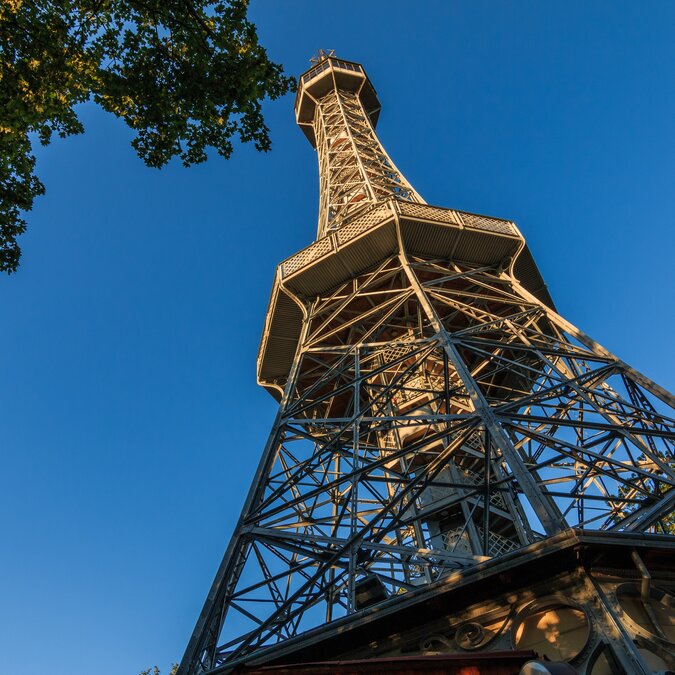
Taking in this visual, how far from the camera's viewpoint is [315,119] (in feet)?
113

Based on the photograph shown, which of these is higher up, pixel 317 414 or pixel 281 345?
pixel 281 345

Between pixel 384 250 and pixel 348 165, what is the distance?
38.6ft

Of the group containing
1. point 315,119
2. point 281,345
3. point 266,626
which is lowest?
point 266,626

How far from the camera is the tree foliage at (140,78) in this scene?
28.0 ft

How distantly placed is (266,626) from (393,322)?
10139 millimetres

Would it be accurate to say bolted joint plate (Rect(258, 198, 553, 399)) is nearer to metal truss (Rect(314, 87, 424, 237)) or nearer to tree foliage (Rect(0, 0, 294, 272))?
metal truss (Rect(314, 87, 424, 237))

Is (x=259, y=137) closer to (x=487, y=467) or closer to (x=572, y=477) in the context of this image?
(x=487, y=467)

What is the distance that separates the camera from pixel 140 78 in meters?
9.30

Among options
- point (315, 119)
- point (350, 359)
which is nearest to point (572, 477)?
point (350, 359)

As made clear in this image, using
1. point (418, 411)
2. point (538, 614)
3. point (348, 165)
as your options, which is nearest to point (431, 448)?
point (418, 411)

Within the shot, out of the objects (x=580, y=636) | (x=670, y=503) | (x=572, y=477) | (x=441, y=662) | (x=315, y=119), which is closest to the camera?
(x=441, y=662)

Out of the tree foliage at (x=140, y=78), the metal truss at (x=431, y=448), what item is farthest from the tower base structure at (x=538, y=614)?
the tree foliage at (x=140, y=78)

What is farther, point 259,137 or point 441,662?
point 259,137

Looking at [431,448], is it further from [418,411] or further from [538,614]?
[538,614]
